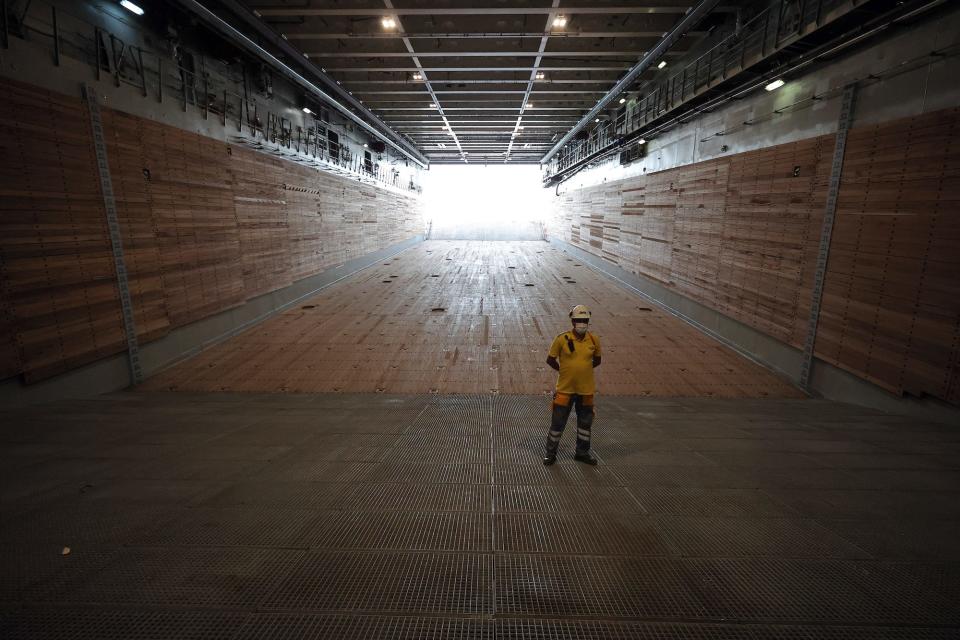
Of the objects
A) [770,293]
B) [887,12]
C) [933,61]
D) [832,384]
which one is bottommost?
[832,384]

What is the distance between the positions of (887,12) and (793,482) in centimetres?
507

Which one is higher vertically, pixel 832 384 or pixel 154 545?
pixel 154 545

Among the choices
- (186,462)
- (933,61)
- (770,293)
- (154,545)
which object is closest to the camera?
(154,545)

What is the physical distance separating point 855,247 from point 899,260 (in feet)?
1.96

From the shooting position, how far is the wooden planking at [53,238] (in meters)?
4.36

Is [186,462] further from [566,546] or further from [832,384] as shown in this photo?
[832,384]

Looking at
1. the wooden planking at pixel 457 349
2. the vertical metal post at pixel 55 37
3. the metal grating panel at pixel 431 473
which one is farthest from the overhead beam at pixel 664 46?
the vertical metal post at pixel 55 37

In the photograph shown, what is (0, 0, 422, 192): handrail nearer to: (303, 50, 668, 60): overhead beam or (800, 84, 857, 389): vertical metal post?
(303, 50, 668, 60): overhead beam

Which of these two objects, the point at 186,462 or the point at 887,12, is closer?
the point at 186,462

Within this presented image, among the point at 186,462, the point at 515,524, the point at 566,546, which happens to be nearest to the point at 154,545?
the point at 186,462

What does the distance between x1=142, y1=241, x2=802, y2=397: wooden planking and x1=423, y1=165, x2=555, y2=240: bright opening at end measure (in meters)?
18.6

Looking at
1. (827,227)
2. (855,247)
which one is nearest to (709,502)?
(855,247)

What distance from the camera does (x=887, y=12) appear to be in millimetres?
4523

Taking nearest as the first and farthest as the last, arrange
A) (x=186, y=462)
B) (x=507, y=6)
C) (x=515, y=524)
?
(x=515, y=524), (x=186, y=462), (x=507, y=6)
